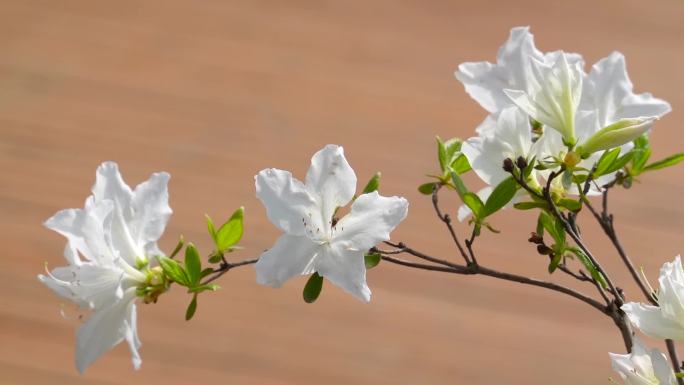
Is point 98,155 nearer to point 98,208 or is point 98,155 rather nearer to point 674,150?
point 674,150

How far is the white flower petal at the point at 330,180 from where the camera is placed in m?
0.55

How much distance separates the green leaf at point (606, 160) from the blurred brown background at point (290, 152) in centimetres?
121

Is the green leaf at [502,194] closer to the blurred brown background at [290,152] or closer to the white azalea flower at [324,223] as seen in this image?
the white azalea flower at [324,223]

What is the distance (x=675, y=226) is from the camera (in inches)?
82.3

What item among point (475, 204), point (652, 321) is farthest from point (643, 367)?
point (475, 204)

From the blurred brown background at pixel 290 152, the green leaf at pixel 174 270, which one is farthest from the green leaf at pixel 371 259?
the blurred brown background at pixel 290 152

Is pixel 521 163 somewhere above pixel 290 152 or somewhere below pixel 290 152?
above

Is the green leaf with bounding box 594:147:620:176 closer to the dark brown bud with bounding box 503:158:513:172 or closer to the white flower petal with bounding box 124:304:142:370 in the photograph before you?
the dark brown bud with bounding box 503:158:513:172

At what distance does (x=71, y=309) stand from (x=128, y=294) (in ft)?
3.79

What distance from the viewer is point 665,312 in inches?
20.6

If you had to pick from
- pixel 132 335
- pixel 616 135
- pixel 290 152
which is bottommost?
pixel 290 152

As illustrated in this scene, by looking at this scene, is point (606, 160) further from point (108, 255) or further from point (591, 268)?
point (108, 255)

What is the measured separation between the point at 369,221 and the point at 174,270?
13 cm

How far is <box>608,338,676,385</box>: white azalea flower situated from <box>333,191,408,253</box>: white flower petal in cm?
12
